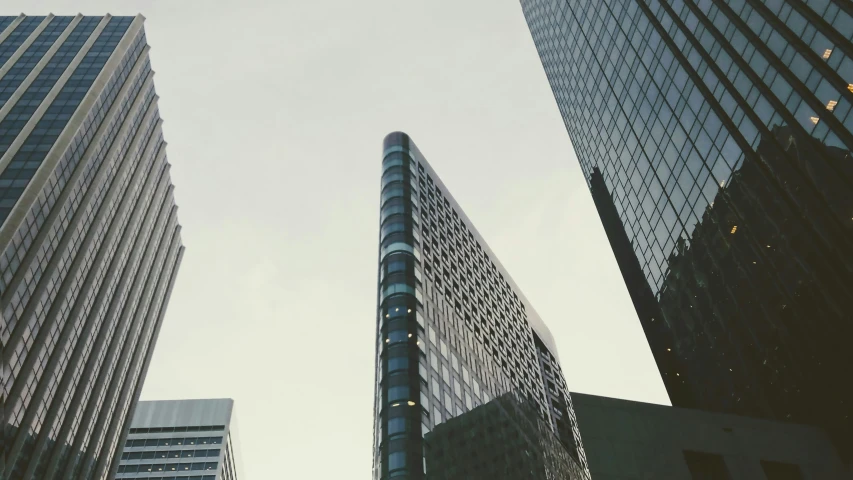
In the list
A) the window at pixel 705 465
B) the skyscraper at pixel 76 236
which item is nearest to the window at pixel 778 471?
the window at pixel 705 465

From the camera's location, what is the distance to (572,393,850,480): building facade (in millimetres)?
45656

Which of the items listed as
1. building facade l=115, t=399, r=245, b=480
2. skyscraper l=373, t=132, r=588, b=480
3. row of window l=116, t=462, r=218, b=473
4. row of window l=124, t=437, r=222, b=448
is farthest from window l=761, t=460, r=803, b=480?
row of window l=124, t=437, r=222, b=448

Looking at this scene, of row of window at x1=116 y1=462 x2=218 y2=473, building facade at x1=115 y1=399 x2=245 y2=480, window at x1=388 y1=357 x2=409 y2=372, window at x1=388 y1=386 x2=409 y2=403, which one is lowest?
window at x1=388 y1=386 x2=409 y2=403

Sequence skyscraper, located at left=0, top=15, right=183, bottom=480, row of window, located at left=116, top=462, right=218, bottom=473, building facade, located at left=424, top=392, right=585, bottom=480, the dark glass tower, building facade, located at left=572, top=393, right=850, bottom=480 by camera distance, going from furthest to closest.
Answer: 1. row of window, located at left=116, top=462, right=218, bottom=473
2. skyscraper, located at left=0, top=15, right=183, bottom=480
3. building facade, located at left=424, top=392, right=585, bottom=480
4. building facade, located at left=572, top=393, right=850, bottom=480
5. the dark glass tower

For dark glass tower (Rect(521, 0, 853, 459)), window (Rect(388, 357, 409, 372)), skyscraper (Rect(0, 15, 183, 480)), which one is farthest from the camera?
skyscraper (Rect(0, 15, 183, 480))

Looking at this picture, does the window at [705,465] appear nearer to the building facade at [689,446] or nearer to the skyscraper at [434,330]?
the building facade at [689,446]

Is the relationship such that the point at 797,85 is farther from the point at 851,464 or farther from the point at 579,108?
the point at 579,108

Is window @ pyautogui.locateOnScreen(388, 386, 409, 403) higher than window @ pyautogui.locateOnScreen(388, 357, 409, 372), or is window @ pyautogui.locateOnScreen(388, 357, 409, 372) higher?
window @ pyautogui.locateOnScreen(388, 357, 409, 372)

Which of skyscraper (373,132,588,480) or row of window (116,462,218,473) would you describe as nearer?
skyscraper (373,132,588,480)

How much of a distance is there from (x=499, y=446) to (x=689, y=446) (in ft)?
52.1

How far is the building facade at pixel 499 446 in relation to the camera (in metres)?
49.1

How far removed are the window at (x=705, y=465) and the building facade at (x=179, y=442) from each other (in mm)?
132938

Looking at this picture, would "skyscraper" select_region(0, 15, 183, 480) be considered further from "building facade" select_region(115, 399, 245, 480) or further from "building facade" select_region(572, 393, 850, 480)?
"building facade" select_region(572, 393, 850, 480)

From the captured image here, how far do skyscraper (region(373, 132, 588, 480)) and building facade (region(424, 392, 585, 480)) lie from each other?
107 centimetres
